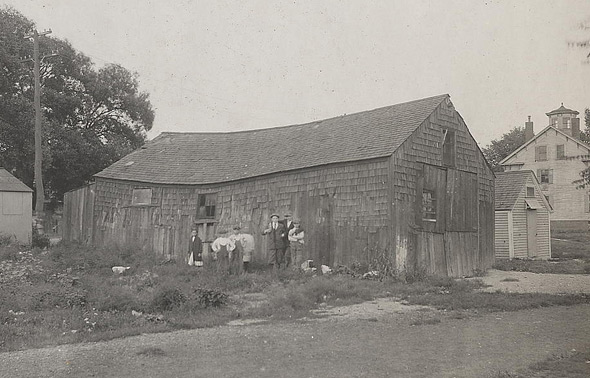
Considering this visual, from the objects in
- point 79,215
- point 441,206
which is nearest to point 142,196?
point 79,215

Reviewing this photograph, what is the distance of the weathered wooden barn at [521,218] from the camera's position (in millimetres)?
27484

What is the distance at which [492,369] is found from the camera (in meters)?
7.50

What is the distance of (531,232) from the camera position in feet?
92.5

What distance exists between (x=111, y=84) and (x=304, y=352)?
1472 inches

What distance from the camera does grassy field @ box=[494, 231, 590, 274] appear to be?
21188 millimetres

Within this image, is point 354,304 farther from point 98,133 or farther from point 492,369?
point 98,133

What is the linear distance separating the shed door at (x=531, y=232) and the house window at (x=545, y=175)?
7765 mm

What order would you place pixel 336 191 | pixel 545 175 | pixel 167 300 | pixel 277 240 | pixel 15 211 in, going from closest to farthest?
1. pixel 167 300
2. pixel 336 191
3. pixel 277 240
4. pixel 15 211
5. pixel 545 175

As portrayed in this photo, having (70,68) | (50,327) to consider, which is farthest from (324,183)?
(70,68)

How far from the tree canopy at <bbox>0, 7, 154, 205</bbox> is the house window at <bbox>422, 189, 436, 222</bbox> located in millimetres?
23714

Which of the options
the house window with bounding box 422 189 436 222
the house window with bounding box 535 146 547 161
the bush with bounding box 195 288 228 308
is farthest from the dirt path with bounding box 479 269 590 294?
the house window with bounding box 535 146 547 161

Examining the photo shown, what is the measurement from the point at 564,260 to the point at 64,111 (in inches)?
1228

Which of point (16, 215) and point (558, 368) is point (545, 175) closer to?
point (16, 215)

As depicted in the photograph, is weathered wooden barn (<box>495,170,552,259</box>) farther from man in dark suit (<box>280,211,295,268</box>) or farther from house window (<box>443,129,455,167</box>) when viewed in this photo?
man in dark suit (<box>280,211,295,268</box>)
